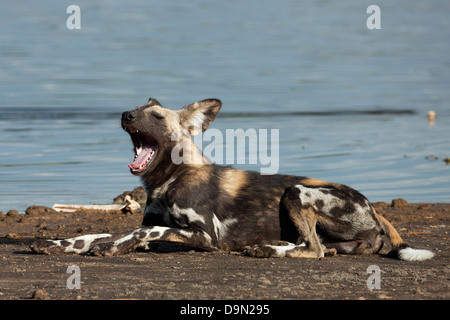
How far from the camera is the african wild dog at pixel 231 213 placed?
6.71 metres

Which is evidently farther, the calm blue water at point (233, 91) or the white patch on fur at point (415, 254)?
the calm blue water at point (233, 91)

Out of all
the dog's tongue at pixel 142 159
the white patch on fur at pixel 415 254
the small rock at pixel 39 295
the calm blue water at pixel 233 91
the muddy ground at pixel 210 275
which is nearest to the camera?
the small rock at pixel 39 295

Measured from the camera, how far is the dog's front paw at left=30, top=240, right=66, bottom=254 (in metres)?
6.64

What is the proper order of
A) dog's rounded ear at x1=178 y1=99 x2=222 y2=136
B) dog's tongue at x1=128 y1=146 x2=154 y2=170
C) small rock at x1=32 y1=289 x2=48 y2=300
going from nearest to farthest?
1. small rock at x1=32 y1=289 x2=48 y2=300
2. dog's tongue at x1=128 y1=146 x2=154 y2=170
3. dog's rounded ear at x1=178 y1=99 x2=222 y2=136

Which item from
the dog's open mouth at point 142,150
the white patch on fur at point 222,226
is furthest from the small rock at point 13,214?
the white patch on fur at point 222,226

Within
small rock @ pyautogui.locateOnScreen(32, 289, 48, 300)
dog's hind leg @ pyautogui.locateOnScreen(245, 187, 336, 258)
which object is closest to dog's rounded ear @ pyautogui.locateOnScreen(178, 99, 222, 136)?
dog's hind leg @ pyautogui.locateOnScreen(245, 187, 336, 258)

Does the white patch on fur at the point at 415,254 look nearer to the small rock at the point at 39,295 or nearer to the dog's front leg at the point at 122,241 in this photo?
the dog's front leg at the point at 122,241

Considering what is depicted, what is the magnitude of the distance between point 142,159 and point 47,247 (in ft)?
3.55

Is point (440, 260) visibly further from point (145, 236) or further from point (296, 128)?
point (296, 128)

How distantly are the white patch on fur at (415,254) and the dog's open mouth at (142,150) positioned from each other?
2.17 m

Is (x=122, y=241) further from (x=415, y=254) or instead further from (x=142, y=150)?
(x=415, y=254)

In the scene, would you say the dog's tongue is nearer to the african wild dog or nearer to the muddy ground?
the african wild dog

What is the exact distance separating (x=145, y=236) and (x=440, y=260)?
7.65 ft
